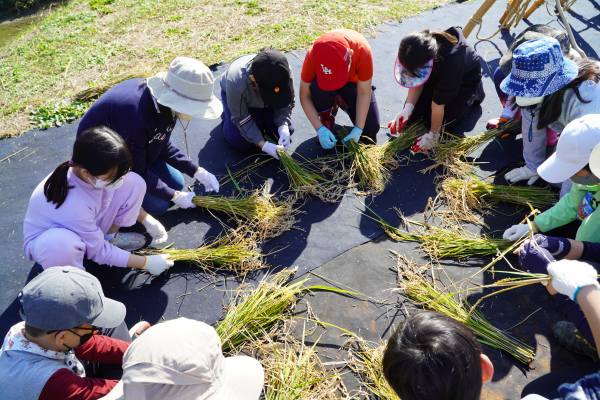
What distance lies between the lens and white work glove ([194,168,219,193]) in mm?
3084

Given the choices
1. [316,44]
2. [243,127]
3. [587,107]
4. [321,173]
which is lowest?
[321,173]

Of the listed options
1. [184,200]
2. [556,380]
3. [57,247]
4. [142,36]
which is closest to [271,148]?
[184,200]

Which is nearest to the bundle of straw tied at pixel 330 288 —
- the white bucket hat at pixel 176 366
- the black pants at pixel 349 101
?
the black pants at pixel 349 101

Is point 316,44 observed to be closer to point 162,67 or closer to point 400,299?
point 400,299

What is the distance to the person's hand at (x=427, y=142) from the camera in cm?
348

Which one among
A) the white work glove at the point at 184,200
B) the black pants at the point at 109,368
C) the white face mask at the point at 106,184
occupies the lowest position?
the black pants at the point at 109,368

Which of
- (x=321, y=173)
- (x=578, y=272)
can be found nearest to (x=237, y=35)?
(x=321, y=173)

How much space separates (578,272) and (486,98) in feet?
9.30

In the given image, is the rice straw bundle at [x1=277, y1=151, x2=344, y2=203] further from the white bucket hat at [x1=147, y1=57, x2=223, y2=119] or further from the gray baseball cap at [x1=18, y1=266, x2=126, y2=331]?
the gray baseball cap at [x1=18, y1=266, x2=126, y2=331]

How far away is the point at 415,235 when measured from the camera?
286cm

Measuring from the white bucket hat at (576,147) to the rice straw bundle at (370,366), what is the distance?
149 centimetres

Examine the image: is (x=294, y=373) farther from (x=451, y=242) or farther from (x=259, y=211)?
(x=451, y=242)

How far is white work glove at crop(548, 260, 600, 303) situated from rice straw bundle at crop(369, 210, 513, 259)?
682mm

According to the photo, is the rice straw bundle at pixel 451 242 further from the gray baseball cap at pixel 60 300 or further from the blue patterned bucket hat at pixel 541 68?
the gray baseball cap at pixel 60 300
